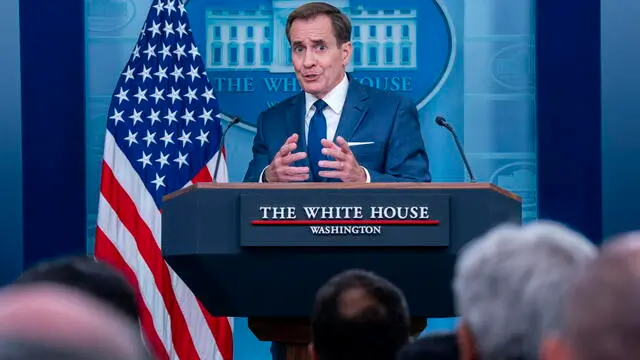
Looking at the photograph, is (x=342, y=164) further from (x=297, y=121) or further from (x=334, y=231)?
(x=297, y=121)

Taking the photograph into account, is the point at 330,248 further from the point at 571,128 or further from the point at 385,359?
the point at 571,128

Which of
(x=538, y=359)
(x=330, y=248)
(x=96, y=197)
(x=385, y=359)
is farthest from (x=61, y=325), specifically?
(x=96, y=197)

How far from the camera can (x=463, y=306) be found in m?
1.79

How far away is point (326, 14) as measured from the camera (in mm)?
5379

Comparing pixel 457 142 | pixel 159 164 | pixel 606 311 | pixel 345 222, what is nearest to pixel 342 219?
pixel 345 222

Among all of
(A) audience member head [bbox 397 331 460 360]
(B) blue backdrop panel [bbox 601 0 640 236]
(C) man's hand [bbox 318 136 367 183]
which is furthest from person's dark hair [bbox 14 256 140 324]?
(B) blue backdrop panel [bbox 601 0 640 236]

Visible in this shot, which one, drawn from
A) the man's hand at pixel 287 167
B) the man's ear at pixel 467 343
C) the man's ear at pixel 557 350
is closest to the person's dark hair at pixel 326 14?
the man's hand at pixel 287 167

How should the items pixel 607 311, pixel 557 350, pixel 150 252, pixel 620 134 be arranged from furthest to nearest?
pixel 620 134 < pixel 150 252 < pixel 557 350 < pixel 607 311

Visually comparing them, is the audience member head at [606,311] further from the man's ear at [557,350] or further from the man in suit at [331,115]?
the man in suit at [331,115]

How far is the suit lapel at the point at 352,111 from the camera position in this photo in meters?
5.22

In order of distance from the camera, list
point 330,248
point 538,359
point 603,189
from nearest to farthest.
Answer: point 538,359 < point 330,248 < point 603,189

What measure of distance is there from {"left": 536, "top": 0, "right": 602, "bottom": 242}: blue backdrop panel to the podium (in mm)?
2626

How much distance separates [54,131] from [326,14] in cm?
207

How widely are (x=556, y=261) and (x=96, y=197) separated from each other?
5.26m
